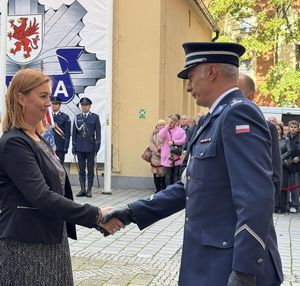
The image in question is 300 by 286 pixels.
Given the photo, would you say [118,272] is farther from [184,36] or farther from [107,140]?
[184,36]

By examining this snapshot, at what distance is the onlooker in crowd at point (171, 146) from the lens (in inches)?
454

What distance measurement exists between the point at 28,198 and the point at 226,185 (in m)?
1.02

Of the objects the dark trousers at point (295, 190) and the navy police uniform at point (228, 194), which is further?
the dark trousers at point (295, 190)

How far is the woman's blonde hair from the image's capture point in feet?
9.43

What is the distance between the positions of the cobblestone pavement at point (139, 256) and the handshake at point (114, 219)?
83.8 inches

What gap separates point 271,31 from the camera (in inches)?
1053

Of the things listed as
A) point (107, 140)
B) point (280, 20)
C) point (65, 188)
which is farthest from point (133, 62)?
point (280, 20)

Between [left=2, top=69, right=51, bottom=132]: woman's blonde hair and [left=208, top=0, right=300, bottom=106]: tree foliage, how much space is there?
24.1 meters

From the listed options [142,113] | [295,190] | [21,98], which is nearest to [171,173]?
[142,113]

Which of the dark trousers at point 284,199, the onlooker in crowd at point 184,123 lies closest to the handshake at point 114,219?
the dark trousers at point 284,199

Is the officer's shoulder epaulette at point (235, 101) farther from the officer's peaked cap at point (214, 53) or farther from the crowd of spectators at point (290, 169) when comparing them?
the crowd of spectators at point (290, 169)

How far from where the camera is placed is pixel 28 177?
2.73 meters

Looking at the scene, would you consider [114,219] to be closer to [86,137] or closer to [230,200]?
[230,200]

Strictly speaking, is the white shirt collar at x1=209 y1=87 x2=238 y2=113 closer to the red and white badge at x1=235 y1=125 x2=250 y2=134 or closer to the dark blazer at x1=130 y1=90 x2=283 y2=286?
the dark blazer at x1=130 y1=90 x2=283 y2=286
